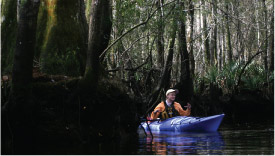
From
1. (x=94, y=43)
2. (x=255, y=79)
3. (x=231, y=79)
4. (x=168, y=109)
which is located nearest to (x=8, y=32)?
(x=94, y=43)

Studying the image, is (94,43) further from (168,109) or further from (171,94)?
(168,109)

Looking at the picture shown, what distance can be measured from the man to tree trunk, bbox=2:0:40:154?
18.1 ft

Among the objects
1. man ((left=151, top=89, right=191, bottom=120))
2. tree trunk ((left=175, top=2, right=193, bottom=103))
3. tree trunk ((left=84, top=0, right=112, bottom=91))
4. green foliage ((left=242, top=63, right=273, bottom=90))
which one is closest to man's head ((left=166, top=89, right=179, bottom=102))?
Result: man ((left=151, top=89, right=191, bottom=120))

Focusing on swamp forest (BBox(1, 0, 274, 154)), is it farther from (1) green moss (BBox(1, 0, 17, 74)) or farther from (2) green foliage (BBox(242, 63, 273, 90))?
(2) green foliage (BBox(242, 63, 273, 90))

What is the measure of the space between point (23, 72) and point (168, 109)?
604 centimetres

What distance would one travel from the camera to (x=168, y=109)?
12727mm

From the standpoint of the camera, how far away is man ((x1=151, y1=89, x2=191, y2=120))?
1259 centimetres

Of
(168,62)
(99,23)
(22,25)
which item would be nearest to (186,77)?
(168,62)

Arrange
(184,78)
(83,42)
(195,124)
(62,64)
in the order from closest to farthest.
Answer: (62,64) < (83,42) < (195,124) < (184,78)

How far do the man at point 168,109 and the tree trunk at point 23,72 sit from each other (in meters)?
5.51

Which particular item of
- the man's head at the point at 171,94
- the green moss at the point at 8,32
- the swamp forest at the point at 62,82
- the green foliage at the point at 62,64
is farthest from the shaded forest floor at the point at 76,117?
the man's head at the point at 171,94

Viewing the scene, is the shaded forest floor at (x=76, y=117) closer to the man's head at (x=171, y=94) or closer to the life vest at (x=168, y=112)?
the man's head at (x=171, y=94)

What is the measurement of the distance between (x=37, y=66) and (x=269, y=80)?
11.4m

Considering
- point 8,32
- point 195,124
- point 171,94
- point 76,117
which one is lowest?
point 195,124
